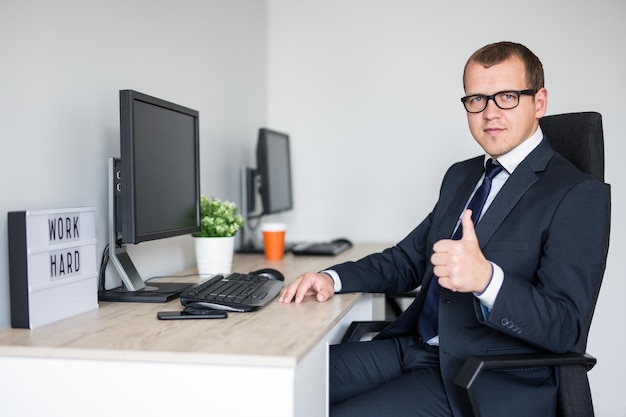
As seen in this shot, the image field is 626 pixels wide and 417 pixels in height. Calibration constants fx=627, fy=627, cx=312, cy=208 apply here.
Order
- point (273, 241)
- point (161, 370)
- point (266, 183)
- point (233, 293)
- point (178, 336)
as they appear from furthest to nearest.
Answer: point (266, 183) < point (273, 241) < point (233, 293) < point (178, 336) < point (161, 370)

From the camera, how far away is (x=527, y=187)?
5.56ft

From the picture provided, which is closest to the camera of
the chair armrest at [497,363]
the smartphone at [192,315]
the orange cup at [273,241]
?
the chair armrest at [497,363]

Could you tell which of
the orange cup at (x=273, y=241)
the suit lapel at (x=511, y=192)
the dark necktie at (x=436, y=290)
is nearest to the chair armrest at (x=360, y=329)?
the dark necktie at (x=436, y=290)

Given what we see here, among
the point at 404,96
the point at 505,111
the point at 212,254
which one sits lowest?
the point at 212,254

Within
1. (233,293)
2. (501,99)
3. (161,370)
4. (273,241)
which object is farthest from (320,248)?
(161,370)

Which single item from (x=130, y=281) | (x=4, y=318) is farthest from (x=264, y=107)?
(x=4, y=318)

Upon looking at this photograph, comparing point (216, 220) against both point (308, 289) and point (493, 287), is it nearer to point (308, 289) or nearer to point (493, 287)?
point (308, 289)

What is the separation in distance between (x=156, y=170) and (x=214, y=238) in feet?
1.70

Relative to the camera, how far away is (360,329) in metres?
2.05

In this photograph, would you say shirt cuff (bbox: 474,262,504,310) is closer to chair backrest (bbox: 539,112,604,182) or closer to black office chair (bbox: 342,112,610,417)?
black office chair (bbox: 342,112,610,417)

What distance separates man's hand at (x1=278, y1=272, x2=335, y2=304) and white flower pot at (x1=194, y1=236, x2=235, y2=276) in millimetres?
477

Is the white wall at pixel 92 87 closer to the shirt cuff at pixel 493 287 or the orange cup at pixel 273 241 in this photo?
the orange cup at pixel 273 241

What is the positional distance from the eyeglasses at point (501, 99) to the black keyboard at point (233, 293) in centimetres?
80

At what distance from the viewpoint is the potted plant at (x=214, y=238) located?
7.50 ft
